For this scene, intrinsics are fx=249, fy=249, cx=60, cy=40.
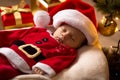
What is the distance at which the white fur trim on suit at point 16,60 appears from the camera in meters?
1.09

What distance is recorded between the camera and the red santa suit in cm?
109

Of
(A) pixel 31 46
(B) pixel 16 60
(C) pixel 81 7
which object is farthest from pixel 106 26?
(B) pixel 16 60

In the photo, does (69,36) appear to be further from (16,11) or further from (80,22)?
(16,11)

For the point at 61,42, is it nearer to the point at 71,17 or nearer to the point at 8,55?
the point at 71,17

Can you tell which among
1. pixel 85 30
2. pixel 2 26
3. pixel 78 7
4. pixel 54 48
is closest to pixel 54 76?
pixel 54 48

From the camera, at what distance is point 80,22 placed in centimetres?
118

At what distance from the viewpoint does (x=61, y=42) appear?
121cm

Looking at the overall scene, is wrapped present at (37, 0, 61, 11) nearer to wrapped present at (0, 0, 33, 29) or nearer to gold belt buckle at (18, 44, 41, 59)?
wrapped present at (0, 0, 33, 29)

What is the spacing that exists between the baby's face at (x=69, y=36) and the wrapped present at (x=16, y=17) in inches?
14.2

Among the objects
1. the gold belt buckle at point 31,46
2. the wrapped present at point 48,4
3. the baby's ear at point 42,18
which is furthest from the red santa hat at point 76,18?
the wrapped present at point 48,4

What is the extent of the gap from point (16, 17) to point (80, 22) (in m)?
0.49

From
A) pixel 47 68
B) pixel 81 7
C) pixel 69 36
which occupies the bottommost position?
pixel 47 68

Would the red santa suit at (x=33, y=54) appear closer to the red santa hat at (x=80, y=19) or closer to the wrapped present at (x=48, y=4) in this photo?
the red santa hat at (x=80, y=19)

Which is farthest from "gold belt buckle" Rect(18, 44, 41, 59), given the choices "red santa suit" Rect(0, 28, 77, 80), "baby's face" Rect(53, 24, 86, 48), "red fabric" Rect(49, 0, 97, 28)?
"red fabric" Rect(49, 0, 97, 28)
